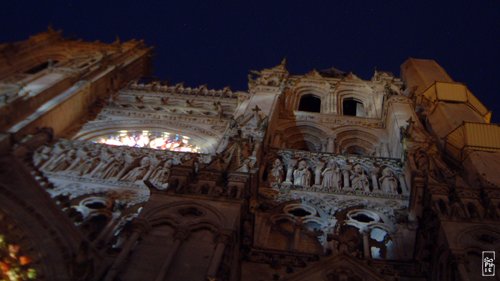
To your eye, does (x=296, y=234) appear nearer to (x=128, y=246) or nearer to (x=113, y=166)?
(x=128, y=246)

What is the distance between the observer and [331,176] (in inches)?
631

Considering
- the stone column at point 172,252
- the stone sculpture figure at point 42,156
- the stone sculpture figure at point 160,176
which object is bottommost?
the stone column at point 172,252

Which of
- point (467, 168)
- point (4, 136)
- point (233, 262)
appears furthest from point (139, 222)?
point (467, 168)

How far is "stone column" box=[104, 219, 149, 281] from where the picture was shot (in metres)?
9.16

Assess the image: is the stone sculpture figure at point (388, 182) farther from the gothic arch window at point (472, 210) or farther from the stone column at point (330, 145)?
the stone column at point (330, 145)

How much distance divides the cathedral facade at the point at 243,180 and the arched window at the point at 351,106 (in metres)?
0.09

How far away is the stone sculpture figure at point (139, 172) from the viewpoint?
15797mm

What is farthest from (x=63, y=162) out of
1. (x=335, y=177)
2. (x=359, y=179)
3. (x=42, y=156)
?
(x=359, y=179)

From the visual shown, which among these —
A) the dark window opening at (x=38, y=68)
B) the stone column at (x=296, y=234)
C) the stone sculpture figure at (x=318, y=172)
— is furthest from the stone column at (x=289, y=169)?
the dark window opening at (x=38, y=68)

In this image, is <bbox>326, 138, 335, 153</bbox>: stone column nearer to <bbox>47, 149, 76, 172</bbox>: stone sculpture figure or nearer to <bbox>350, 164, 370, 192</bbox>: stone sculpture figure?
<bbox>350, 164, 370, 192</bbox>: stone sculpture figure

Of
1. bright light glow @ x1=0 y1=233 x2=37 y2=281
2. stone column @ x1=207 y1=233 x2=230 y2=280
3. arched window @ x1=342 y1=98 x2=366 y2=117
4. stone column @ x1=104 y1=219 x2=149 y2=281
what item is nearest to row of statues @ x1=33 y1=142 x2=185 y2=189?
bright light glow @ x1=0 y1=233 x2=37 y2=281

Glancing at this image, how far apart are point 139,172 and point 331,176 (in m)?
5.39

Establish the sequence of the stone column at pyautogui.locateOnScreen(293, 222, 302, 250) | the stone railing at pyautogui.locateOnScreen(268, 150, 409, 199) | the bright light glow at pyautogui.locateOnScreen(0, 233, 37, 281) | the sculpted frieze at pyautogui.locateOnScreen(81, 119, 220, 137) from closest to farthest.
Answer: the bright light glow at pyautogui.locateOnScreen(0, 233, 37, 281) < the stone column at pyautogui.locateOnScreen(293, 222, 302, 250) < the stone railing at pyautogui.locateOnScreen(268, 150, 409, 199) < the sculpted frieze at pyautogui.locateOnScreen(81, 119, 220, 137)

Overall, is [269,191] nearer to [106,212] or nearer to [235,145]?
[235,145]
